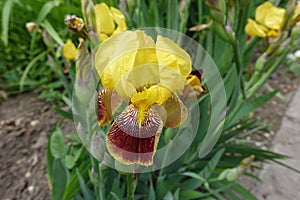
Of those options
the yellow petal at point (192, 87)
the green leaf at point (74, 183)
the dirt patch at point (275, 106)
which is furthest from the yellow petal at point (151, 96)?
the dirt patch at point (275, 106)

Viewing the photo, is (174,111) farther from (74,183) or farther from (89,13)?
(74,183)

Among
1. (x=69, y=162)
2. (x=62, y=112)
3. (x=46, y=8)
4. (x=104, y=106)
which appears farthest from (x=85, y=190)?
(x=46, y=8)

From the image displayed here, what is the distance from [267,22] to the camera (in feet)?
3.61

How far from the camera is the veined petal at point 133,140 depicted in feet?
2.09

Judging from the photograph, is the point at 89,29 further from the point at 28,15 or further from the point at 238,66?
the point at 28,15

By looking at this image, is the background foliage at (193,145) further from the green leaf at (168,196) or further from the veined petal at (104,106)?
the veined petal at (104,106)

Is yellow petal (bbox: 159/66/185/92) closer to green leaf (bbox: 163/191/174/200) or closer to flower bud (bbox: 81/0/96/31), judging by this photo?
flower bud (bbox: 81/0/96/31)

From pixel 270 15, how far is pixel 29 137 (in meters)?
0.96

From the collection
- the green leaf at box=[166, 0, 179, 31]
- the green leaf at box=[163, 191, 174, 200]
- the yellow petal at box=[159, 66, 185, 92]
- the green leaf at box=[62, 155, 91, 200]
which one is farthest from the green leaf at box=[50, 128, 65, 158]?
the yellow petal at box=[159, 66, 185, 92]

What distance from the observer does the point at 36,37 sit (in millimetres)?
1825

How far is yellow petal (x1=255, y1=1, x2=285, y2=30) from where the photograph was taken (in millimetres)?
1074

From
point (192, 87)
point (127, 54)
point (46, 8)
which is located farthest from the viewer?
point (46, 8)

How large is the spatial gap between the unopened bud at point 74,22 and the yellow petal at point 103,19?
43 millimetres

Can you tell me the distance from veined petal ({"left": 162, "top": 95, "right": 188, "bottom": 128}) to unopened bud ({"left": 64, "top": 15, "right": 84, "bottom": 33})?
31cm
